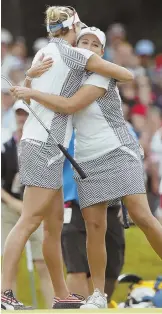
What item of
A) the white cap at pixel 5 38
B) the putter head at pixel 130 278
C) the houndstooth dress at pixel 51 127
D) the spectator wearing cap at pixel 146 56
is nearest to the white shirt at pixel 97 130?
the houndstooth dress at pixel 51 127

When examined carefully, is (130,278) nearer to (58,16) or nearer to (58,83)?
(58,83)

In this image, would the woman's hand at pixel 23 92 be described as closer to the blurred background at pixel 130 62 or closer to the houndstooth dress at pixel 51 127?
the houndstooth dress at pixel 51 127

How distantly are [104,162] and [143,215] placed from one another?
0.45 metres

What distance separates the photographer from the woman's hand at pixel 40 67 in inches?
316

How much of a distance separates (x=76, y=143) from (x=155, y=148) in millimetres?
7256

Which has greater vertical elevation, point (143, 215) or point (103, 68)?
point (103, 68)

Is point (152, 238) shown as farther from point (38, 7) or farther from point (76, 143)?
point (38, 7)

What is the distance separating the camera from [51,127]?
8.01 m

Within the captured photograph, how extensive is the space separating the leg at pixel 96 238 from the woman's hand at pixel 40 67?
995 millimetres

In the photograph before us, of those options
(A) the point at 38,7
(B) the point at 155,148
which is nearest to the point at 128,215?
(B) the point at 155,148

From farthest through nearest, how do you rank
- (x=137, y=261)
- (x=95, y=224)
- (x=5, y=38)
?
1. (x=5, y=38)
2. (x=137, y=261)
3. (x=95, y=224)

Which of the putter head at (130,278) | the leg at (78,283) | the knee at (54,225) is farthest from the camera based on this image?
the putter head at (130,278)

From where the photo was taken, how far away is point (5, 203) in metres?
10.6

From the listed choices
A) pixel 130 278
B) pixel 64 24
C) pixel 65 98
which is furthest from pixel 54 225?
pixel 130 278
